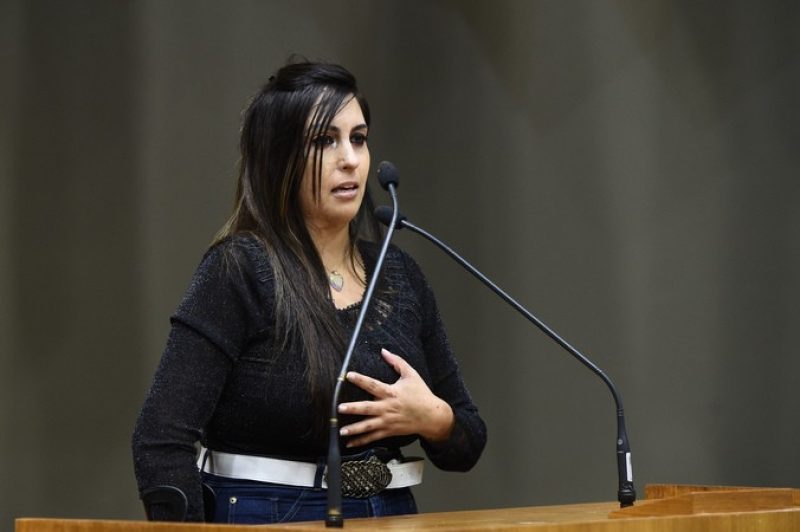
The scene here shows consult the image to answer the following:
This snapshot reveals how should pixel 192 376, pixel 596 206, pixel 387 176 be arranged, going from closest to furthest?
pixel 192 376 < pixel 387 176 < pixel 596 206

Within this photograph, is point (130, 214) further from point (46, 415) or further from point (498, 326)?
point (498, 326)

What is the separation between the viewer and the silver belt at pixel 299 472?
180 cm

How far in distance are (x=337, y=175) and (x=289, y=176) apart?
8 centimetres

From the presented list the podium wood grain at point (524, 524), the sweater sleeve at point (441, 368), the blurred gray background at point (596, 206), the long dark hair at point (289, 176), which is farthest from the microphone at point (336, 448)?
the blurred gray background at point (596, 206)

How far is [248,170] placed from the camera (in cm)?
200

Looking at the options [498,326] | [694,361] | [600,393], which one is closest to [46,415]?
[498,326]

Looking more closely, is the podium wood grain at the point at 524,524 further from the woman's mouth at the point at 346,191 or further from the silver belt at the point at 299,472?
the woman's mouth at the point at 346,191

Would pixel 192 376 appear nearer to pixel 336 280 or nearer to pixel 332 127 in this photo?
pixel 336 280

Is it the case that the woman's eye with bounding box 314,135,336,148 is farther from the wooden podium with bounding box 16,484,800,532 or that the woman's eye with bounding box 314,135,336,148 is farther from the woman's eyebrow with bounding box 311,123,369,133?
the wooden podium with bounding box 16,484,800,532

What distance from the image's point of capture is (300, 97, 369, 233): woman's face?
1964mm

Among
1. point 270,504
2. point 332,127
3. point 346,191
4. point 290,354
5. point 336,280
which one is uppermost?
point 332,127

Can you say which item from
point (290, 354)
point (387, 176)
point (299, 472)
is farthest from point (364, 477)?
point (387, 176)

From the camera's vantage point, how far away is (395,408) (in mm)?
1831

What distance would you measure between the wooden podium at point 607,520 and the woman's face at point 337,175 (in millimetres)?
562
